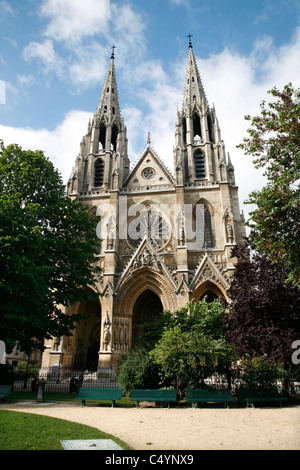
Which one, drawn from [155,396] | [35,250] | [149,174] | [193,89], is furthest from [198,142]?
[155,396]

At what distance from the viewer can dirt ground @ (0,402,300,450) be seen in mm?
6312

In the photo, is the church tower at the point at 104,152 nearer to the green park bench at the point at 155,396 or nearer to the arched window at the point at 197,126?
the arched window at the point at 197,126

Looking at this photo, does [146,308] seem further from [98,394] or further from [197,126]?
[197,126]

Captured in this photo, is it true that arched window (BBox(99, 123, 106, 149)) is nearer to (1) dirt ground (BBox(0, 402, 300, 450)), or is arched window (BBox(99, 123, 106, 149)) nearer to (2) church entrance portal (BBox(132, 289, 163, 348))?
(2) church entrance portal (BBox(132, 289, 163, 348))

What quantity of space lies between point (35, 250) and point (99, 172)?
19.4 metres

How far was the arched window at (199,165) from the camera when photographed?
30744 mm

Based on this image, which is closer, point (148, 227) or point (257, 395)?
point (257, 395)

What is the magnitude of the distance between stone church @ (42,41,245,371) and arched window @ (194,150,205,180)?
0.33 ft

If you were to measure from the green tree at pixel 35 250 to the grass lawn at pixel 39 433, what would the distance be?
5.28m

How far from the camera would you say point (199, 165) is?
102ft

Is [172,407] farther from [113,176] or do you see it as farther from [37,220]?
[113,176]

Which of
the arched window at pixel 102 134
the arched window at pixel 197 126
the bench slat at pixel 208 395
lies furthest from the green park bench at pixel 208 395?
the arched window at pixel 102 134

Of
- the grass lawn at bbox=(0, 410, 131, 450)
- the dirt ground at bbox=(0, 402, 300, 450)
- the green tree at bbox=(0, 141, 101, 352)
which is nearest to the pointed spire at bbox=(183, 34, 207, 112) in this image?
the green tree at bbox=(0, 141, 101, 352)
